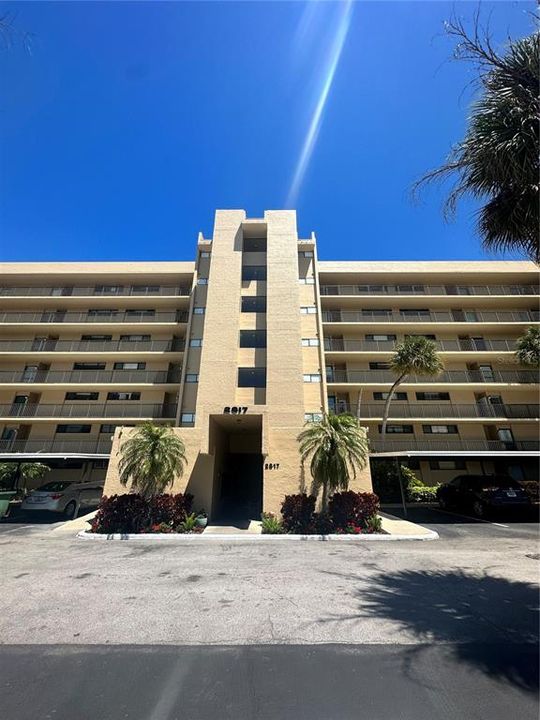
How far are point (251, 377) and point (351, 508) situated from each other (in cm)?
1119

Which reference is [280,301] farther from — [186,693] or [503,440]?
[186,693]

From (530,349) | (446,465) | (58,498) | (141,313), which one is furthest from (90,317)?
(530,349)

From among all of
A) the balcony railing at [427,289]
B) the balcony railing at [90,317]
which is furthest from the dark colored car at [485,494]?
the balcony railing at [90,317]

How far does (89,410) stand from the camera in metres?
24.6

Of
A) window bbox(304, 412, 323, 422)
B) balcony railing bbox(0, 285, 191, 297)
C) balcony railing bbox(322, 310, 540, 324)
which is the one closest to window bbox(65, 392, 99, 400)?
balcony railing bbox(0, 285, 191, 297)

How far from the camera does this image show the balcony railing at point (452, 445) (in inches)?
922

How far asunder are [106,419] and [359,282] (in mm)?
24510

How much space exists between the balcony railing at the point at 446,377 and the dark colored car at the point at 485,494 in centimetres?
913

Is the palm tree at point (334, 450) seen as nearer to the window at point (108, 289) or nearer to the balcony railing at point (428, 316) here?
the balcony railing at point (428, 316)

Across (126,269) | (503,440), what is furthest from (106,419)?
(503,440)

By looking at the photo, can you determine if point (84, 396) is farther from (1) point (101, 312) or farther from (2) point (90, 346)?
(1) point (101, 312)

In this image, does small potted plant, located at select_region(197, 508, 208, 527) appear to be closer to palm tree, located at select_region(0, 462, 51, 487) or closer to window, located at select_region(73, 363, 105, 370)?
palm tree, located at select_region(0, 462, 51, 487)

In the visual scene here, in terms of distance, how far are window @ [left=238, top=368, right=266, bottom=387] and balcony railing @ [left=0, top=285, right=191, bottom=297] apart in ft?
37.5

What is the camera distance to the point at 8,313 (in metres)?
28.4
